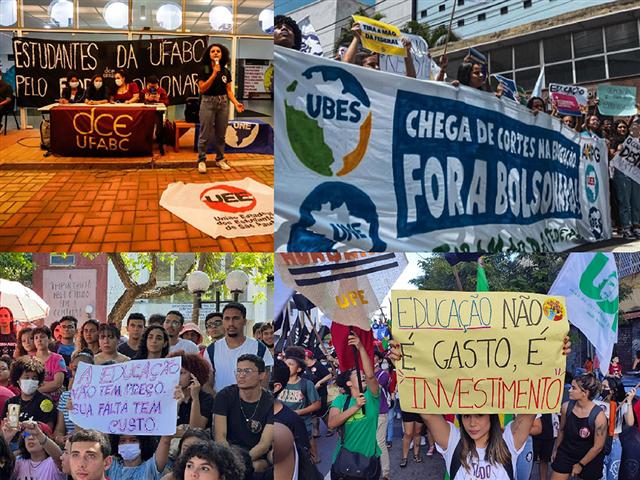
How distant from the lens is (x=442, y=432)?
441cm

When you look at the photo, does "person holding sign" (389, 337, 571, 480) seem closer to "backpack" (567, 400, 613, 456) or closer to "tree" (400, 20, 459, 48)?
"backpack" (567, 400, 613, 456)

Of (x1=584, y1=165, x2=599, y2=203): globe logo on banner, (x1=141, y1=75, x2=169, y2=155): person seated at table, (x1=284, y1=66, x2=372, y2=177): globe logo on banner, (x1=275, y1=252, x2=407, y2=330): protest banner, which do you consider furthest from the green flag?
(x1=584, y1=165, x2=599, y2=203): globe logo on banner

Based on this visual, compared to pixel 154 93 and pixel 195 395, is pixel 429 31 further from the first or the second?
pixel 195 395

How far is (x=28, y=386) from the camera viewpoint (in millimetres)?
4277

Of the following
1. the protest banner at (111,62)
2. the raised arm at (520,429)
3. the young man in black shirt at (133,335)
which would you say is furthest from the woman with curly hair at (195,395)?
the raised arm at (520,429)

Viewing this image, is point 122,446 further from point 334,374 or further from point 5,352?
point 334,374

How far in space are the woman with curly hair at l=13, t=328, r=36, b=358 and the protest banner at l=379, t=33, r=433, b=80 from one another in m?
2.81

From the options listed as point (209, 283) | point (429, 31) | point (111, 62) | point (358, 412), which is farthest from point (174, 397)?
point (429, 31)

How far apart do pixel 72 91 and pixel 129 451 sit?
Answer: 2.26 m

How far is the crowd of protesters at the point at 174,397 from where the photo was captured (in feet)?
13.6

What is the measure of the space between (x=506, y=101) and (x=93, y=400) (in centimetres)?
364

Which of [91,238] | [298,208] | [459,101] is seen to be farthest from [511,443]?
[91,238]

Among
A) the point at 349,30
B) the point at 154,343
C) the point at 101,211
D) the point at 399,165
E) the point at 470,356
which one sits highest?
the point at 349,30

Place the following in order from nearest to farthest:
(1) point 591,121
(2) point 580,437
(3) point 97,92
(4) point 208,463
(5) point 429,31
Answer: (4) point 208,463, (3) point 97,92, (2) point 580,437, (5) point 429,31, (1) point 591,121
